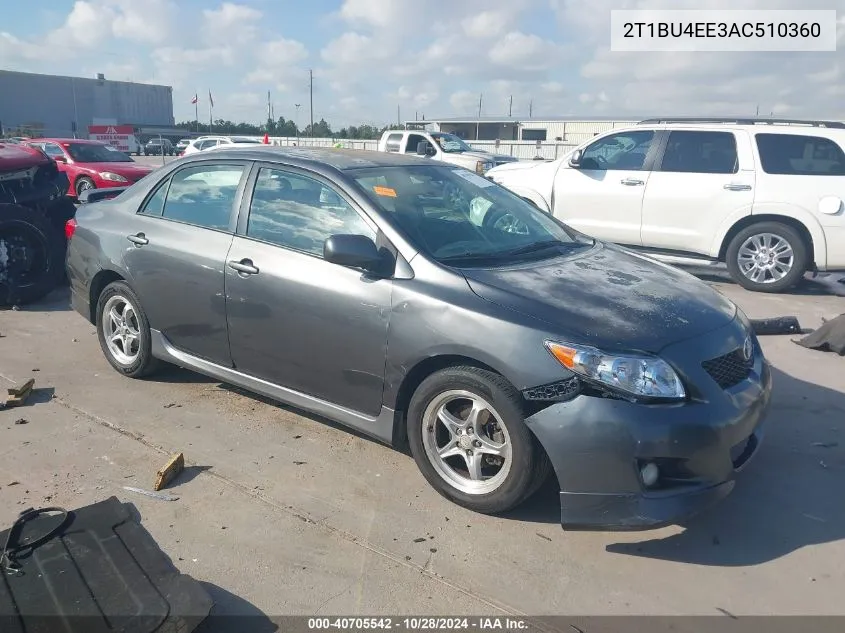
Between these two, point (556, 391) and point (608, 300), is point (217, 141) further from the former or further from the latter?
point (556, 391)

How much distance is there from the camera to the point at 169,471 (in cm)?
361

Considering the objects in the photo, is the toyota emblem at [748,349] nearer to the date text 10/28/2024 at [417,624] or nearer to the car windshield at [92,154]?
the date text 10/28/2024 at [417,624]

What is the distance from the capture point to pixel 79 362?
5.46 m

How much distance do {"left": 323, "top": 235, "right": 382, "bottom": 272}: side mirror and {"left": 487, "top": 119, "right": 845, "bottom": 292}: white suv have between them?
4.88m

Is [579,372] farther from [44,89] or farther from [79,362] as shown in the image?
[44,89]

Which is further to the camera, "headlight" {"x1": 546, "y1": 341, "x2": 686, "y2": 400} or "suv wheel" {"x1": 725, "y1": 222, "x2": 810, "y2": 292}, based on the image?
"suv wheel" {"x1": 725, "y1": 222, "x2": 810, "y2": 292}

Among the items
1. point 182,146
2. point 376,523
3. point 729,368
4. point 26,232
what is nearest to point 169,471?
point 376,523

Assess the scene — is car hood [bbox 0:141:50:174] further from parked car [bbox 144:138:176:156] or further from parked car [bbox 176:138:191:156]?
parked car [bbox 144:138:176:156]

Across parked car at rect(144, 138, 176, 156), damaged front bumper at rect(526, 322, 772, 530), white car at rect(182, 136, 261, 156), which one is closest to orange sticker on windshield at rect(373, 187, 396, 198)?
damaged front bumper at rect(526, 322, 772, 530)

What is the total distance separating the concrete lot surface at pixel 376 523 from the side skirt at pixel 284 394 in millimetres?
255

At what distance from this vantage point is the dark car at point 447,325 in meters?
2.95

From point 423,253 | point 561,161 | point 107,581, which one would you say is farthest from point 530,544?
point 561,161

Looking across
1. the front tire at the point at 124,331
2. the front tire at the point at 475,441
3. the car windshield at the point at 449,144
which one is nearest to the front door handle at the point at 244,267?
the front tire at the point at 124,331

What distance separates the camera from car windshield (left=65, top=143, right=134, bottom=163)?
16047 mm
